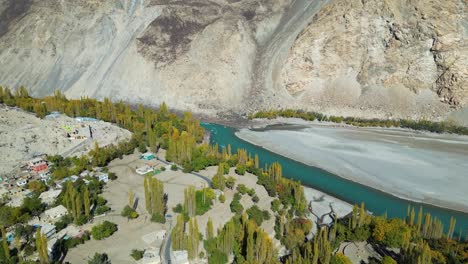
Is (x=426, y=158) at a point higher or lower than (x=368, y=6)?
lower

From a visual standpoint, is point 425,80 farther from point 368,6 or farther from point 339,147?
point 339,147

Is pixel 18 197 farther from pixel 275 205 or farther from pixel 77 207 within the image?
pixel 275 205

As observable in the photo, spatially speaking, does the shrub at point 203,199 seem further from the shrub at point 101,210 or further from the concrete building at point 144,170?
the concrete building at point 144,170

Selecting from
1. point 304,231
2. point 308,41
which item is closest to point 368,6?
point 308,41

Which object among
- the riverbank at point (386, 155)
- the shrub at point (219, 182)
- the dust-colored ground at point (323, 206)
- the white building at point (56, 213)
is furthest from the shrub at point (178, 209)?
the riverbank at point (386, 155)

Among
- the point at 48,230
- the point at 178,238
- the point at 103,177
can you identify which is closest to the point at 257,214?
the point at 178,238

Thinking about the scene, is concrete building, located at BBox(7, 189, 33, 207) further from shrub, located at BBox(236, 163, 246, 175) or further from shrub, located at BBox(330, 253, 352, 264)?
shrub, located at BBox(330, 253, 352, 264)
